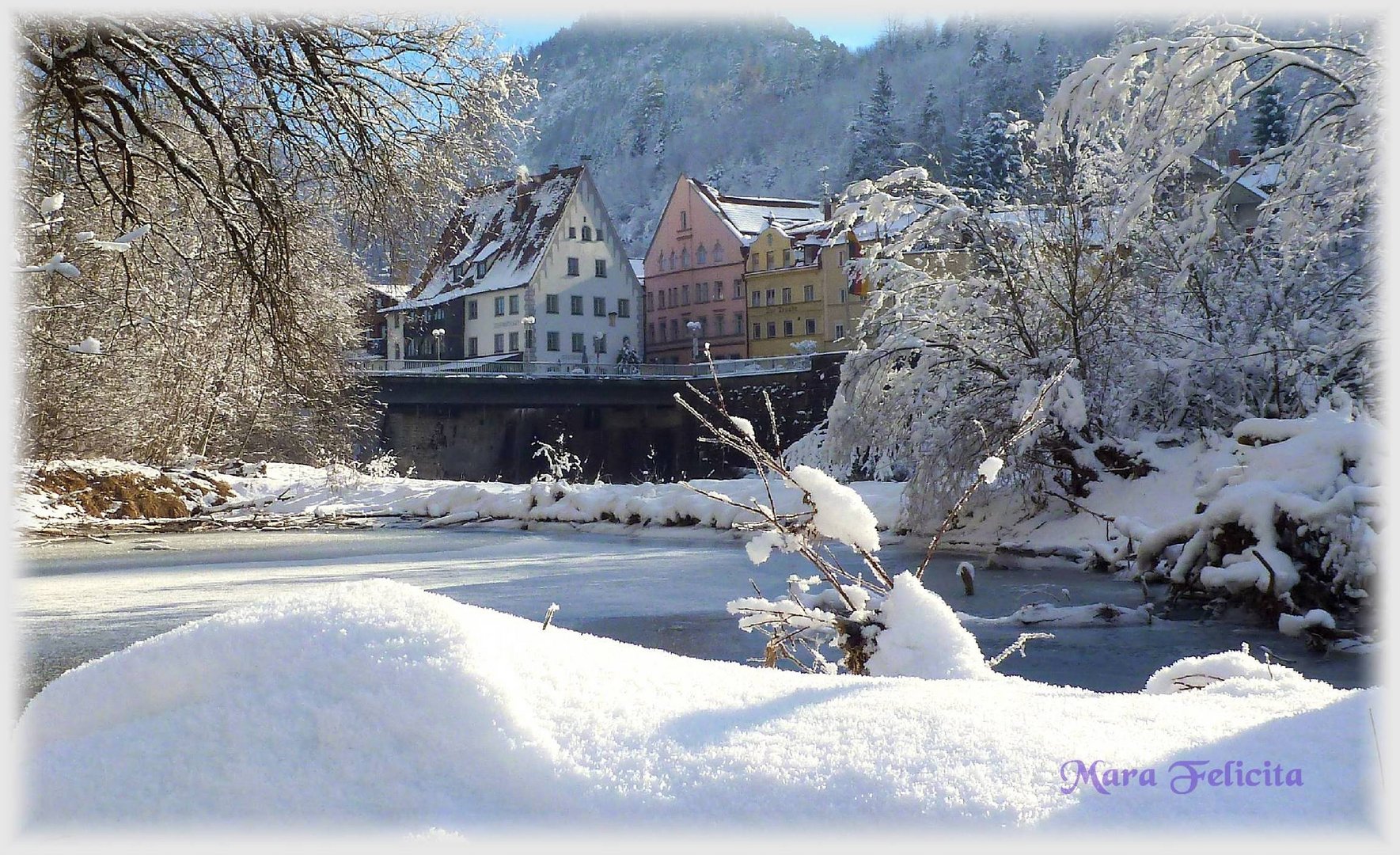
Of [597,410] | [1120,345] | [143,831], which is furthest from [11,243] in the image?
[597,410]

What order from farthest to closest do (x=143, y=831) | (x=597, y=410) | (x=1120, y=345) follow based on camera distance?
(x=597, y=410)
(x=1120, y=345)
(x=143, y=831)

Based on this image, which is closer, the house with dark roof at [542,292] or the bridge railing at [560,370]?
the bridge railing at [560,370]

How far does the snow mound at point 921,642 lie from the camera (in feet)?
12.5

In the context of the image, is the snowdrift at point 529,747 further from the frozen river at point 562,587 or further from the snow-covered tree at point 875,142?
the snow-covered tree at point 875,142

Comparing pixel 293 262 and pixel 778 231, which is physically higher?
pixel 778 231

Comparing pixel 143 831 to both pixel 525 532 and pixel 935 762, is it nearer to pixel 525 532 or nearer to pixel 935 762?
pixel 935 762

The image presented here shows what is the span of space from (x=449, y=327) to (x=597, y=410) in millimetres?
21476

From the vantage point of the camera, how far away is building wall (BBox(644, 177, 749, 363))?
200ft

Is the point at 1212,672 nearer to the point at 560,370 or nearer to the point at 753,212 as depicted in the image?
the point at 560,370

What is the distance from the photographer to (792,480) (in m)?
4.13

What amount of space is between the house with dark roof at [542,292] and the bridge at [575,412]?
12.7 meters

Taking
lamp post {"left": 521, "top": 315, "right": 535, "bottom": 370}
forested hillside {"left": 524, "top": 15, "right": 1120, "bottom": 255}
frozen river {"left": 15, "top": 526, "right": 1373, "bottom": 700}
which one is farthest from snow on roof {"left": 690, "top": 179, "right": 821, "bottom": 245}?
frozen river {"left": 15, "top": 526, "right": 1373, "bottom": 700}

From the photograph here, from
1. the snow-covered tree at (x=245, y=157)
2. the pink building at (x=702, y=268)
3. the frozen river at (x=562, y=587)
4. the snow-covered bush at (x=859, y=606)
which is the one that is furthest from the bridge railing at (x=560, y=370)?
the snow-covered bush at (x=859, y=606)

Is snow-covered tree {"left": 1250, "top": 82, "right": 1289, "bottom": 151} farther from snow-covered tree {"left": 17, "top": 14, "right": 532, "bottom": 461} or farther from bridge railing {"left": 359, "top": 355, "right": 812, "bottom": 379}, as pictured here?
snow-covered tree {"left": 17, "top": 14, "right": 532, "bottom": 461}
